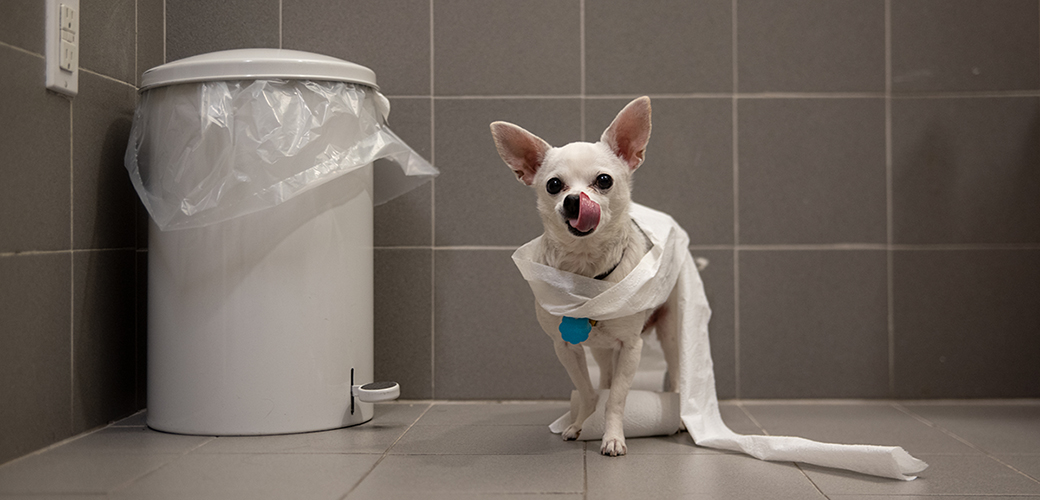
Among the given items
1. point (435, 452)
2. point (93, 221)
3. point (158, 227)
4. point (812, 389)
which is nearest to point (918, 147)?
point (812, 389)

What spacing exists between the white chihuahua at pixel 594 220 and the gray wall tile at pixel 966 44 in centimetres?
118

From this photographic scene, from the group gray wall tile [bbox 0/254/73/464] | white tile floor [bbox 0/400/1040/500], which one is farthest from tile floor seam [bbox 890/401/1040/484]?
gray wall tile [bbox 0/254/73/464]

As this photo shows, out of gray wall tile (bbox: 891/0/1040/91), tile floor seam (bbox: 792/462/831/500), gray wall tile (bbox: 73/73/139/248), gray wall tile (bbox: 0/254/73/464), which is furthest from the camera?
gray wall tile (bbox: 891/0/1040/91)

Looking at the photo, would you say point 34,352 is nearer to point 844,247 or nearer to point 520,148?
point 520,148

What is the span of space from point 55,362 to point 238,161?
Answer: 641 millimetres

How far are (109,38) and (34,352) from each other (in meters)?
0.87

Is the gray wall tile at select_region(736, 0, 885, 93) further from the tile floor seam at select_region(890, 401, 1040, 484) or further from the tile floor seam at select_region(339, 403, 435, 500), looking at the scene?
the tile floor seam at select_region(339, 403, 435, 500)

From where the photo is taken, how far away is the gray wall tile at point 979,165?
2.29 metres

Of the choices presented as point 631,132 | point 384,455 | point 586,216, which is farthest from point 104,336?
point 631,132

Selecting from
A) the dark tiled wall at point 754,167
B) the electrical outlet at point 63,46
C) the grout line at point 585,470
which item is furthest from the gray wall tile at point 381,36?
the grout line at point 585,470

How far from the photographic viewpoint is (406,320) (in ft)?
7.64

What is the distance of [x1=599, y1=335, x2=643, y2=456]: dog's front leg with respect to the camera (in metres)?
1.68

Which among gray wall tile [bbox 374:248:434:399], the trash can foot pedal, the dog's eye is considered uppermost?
the dog's eye

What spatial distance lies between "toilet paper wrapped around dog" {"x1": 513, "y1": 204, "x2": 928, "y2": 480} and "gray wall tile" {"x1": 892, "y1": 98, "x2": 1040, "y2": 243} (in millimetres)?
970
